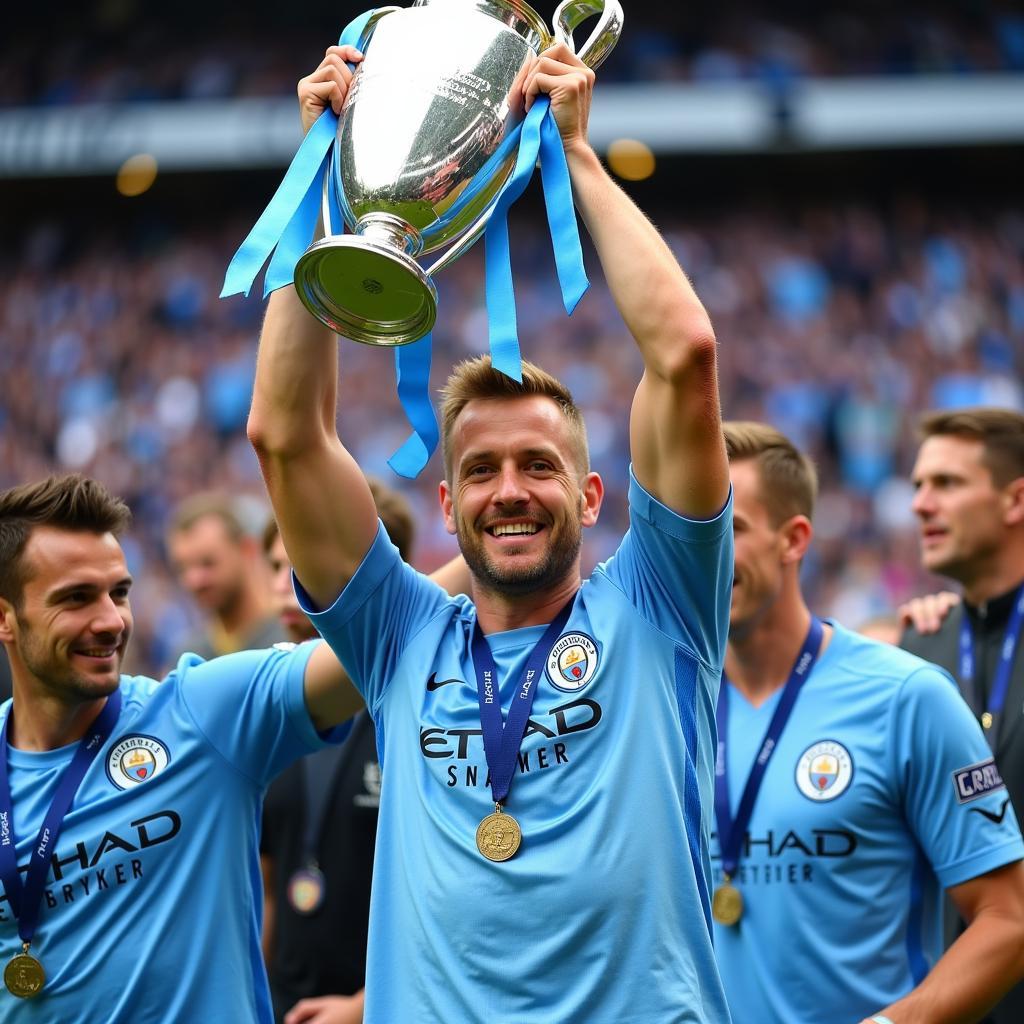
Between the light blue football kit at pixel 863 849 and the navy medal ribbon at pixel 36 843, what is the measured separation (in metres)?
1.46

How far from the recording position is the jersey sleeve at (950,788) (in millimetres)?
3174

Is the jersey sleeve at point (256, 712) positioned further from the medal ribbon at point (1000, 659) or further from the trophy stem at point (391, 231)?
the medal ribbon at point (1000, 659)

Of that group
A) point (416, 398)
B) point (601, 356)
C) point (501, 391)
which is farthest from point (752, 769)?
point (601, 356)

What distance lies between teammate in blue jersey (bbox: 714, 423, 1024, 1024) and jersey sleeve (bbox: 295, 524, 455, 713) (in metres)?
0.99

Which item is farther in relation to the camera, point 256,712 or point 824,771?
point 824,771

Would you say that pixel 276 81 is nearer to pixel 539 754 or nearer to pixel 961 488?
pixel 961 488

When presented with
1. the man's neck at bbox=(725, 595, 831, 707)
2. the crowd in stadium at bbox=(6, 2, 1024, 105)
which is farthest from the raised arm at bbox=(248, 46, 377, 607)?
the crowd in stadium at bbox=(6, 2, 1024, 105)

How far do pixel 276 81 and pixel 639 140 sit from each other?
192 inches

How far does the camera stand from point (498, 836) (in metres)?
2.51

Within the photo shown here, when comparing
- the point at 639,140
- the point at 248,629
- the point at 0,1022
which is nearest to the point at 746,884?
the point at 0,1022

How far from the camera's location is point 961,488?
4.48 m

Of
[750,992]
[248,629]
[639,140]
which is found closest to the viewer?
[750,992]

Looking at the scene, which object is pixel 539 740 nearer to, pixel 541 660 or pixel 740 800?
pixel 541 660

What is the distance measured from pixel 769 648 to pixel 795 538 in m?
0.31
